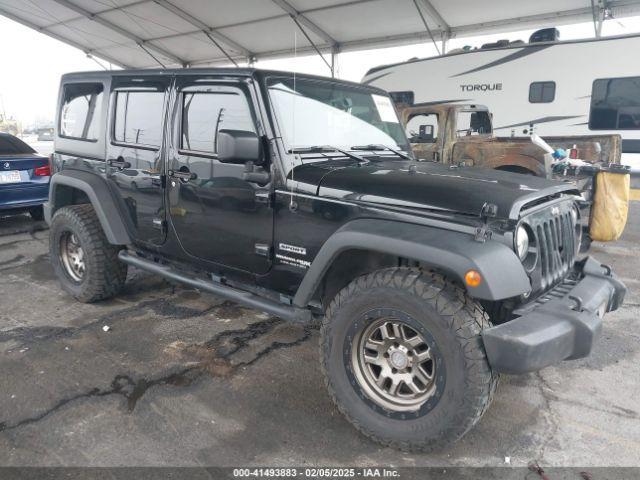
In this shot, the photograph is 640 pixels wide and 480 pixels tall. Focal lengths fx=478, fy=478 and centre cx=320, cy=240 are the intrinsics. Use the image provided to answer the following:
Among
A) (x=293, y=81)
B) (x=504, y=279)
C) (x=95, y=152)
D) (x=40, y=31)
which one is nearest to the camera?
(x=504, y=279)

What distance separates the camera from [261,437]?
251 cm

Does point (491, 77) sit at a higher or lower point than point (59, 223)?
higher

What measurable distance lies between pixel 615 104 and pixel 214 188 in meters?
9.38

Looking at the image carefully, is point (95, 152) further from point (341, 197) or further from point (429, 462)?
point (429, 462)

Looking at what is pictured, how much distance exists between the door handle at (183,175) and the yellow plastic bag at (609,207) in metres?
3.42

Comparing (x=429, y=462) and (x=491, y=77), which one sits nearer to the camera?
(x=429, y=462)

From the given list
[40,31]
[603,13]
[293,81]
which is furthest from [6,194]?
[40,31]

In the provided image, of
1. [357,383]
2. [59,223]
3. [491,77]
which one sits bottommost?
[357,383]

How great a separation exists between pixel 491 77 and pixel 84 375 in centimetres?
1015

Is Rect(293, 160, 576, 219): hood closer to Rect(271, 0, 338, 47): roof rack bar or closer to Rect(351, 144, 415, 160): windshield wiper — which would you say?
Rect(351, 144, 415, 160): windshield wiper

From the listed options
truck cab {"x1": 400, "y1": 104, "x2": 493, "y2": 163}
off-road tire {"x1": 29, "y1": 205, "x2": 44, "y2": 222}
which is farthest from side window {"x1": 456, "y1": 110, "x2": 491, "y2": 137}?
off-road tire {"x1": 29, "y1": 205, "x2": 44, "y2": 222}

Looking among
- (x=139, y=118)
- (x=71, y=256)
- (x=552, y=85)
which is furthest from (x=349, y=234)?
(x=552, y=85)

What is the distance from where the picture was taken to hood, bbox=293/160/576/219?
2.37 m

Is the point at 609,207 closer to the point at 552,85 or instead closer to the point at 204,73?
the point at 204,73
